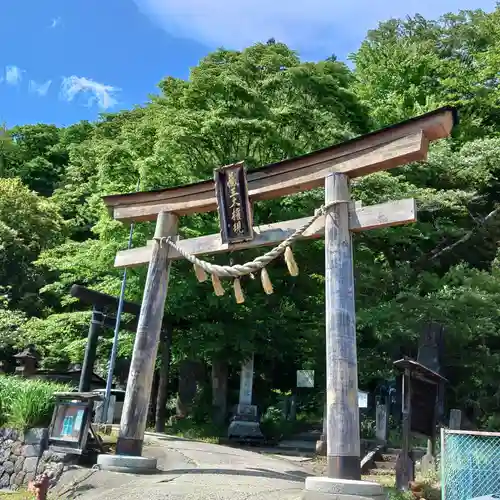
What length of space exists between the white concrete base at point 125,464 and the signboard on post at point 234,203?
3737 millimetres

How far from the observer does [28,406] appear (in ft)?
33.2

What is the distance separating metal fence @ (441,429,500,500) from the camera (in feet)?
20.1

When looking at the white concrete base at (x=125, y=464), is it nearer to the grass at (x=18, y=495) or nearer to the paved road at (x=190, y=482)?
the paved road at (x=190, y=482)

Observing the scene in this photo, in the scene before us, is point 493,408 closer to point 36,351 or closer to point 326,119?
point 326,119

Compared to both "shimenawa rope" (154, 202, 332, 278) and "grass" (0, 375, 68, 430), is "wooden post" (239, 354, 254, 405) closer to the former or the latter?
"grass" (0, 375, 68, 430)

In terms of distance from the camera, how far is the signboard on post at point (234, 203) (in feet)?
28.9

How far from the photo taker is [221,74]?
17.6m

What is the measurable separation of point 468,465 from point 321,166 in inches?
179

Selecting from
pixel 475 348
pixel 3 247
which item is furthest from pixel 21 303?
pixel 475 348

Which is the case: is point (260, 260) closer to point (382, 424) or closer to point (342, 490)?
point (342, 490)

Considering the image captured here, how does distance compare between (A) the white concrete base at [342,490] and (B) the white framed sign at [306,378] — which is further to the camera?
(B) the white framed sign at [306,378]

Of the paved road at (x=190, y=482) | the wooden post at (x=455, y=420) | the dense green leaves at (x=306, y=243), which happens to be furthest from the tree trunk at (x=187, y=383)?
the paved road at (x=190, y=482)

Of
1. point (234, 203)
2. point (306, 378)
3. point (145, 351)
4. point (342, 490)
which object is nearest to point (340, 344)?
point (342, 490)

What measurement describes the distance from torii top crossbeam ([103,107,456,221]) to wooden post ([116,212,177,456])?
0.46 meters
